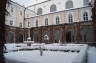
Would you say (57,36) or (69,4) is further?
(69,4)

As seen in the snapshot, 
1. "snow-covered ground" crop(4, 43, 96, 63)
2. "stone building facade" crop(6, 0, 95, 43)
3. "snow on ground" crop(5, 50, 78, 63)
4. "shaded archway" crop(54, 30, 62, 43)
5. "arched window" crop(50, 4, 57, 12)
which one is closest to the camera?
"snow-covered ground" crop(4, 43, 96, 63)

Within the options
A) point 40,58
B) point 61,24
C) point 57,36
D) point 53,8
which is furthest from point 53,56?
point 53,8

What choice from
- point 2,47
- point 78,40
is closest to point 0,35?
point 2,47

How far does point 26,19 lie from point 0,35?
100ft

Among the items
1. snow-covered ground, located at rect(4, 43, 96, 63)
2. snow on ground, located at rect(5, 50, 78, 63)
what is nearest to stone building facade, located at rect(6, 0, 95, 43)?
snow-covered ground, located at rect(4, 43, 96, 63)

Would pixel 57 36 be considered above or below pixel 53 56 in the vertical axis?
above

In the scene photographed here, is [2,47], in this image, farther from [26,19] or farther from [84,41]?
[26,19]

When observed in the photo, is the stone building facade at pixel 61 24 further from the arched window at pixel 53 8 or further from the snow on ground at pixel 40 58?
the snow on ground at pixel 40 58

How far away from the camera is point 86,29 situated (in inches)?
931

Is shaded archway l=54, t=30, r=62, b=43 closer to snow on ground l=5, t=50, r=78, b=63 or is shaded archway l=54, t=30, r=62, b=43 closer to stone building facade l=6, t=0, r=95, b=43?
stone building facade l=6, t=0, r=95, b=43

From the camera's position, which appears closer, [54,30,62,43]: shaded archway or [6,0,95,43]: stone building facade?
[6,0,95,43]: stone building facade

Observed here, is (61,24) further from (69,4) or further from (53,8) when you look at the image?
(53,8)

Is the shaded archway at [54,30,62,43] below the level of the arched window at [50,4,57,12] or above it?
below

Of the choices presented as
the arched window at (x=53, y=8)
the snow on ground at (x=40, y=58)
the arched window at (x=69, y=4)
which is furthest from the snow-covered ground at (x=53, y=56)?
the arched window at (x=53, y=8)
